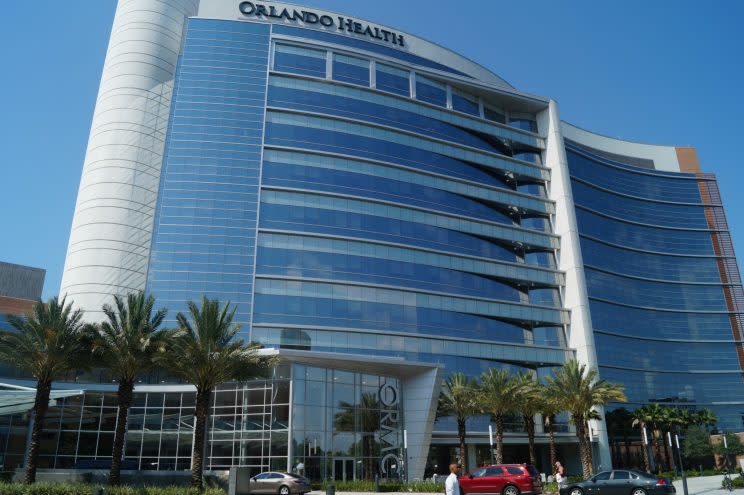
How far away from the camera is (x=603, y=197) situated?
90.8m

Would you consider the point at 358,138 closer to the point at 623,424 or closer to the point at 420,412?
the point at 420,412

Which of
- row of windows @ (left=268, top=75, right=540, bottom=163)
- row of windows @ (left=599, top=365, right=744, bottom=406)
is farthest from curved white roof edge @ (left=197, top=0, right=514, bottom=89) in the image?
row of windows @ (left=599, top=365, right=744, bottom=406)

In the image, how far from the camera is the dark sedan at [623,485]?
29.0m

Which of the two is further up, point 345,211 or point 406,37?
point 406,37

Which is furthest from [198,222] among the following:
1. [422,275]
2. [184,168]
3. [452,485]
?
[452,485]

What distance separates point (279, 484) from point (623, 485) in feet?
61.7

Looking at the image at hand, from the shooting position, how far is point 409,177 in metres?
70.5

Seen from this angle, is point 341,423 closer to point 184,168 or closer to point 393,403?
point 393,403

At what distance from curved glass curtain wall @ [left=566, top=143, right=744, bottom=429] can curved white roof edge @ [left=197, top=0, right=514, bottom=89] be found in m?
17.0

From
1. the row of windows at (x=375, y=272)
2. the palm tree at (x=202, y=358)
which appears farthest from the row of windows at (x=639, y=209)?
the palm tree at (x=202, y=358)

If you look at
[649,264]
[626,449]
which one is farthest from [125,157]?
[649,264]

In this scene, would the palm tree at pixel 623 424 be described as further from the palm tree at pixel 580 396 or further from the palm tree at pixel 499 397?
the palm tree at pixel 499 397

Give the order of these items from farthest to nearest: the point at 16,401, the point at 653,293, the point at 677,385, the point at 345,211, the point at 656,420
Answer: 1. the point at 653,293
2. the point at 677,385
3. the point at 656,420
4. the point at 345,211
5. the point at 16,401

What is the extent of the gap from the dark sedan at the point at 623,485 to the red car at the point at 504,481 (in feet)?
7.42
